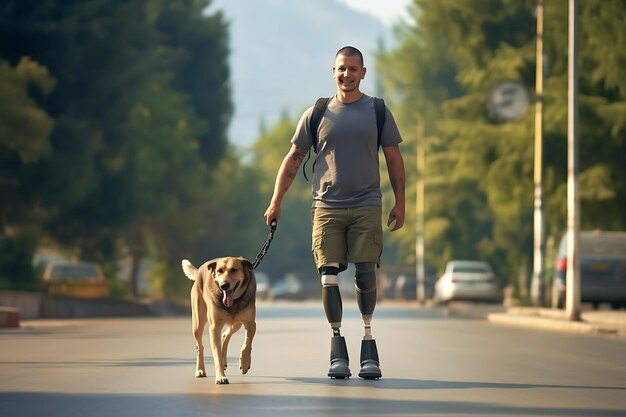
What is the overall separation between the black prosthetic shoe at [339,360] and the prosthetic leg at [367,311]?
14 cm

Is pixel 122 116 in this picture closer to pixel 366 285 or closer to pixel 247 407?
pixel 366 285

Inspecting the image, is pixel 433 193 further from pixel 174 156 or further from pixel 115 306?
pixel 115 306

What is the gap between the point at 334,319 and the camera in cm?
1202

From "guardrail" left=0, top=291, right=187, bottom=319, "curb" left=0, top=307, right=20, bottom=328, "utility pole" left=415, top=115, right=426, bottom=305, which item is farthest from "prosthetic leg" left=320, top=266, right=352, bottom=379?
"utility pole" left=415, top=115, right=426, bottom=305

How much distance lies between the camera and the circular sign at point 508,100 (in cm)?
4153

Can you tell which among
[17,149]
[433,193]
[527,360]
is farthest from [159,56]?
[527,360]

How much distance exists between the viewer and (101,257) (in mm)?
51094

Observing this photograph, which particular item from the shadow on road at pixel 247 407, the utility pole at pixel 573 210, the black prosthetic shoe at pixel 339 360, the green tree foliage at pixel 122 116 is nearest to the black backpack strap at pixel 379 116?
the black prosthetic shoe at pixel 339 360

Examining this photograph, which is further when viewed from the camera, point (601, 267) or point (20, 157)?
point (20, 157)

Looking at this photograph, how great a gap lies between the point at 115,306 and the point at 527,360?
82.2 feet

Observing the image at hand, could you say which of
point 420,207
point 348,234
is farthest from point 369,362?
point 420,207

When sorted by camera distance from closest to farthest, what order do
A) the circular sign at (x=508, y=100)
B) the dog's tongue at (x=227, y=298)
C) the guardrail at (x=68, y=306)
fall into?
the dog's tongue at (x=227, y=298), the guardrail at (x=68, y=306), the circular sign at (x=508, y=100)

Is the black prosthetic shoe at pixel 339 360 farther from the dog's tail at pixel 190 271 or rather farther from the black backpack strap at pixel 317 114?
the black backpack strap at pixel 317 114

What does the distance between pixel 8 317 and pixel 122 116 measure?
16325 millimetres
